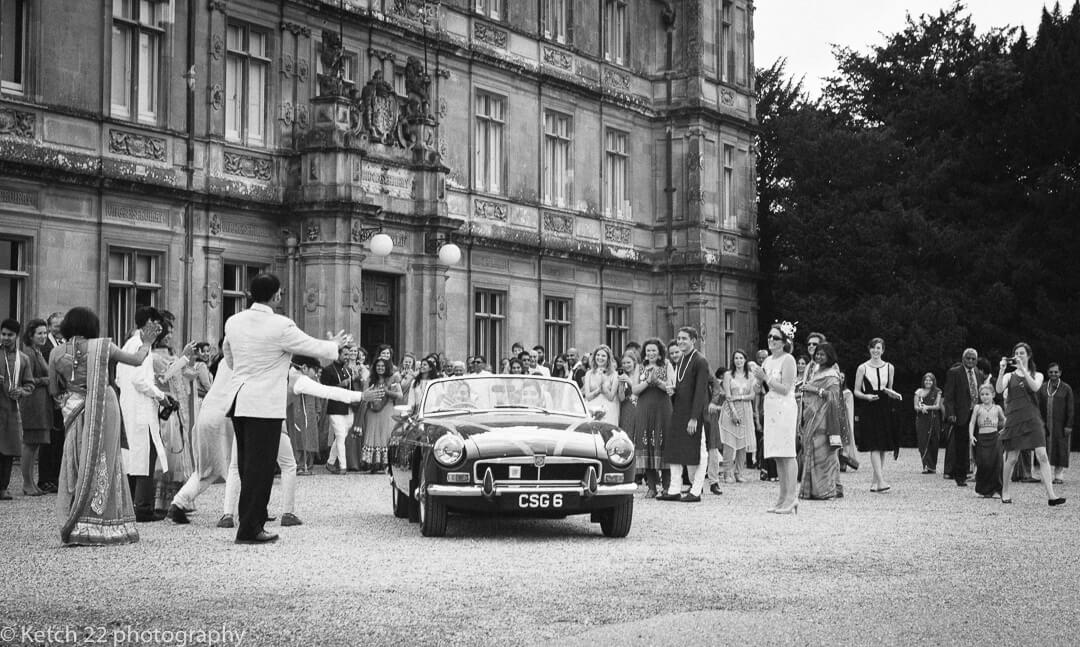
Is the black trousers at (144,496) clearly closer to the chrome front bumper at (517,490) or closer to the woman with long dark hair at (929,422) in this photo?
the chrome front bumper at (517,490)

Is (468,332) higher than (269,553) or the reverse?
higher

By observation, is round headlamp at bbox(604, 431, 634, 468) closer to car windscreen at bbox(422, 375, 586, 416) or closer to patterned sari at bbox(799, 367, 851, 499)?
car windscreen at bbox(422, 375, 586, 416)

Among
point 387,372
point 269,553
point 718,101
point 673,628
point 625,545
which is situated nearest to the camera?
point 673,628

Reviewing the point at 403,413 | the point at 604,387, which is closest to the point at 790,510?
the point at 604,387

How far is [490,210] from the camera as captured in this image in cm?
3158

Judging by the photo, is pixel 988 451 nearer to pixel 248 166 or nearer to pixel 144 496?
pixel 144 496

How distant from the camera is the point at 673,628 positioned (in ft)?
25.7

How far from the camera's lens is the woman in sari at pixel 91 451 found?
11.4 metres

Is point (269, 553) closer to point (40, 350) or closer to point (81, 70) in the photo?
point (40, 350)

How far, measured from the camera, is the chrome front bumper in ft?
40.0

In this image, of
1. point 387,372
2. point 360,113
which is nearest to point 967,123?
point 360,113

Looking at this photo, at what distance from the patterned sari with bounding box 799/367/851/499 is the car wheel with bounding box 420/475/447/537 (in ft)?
21.4

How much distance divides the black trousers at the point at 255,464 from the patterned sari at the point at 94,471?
3.13 feet

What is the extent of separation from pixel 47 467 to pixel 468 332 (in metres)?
14.0
